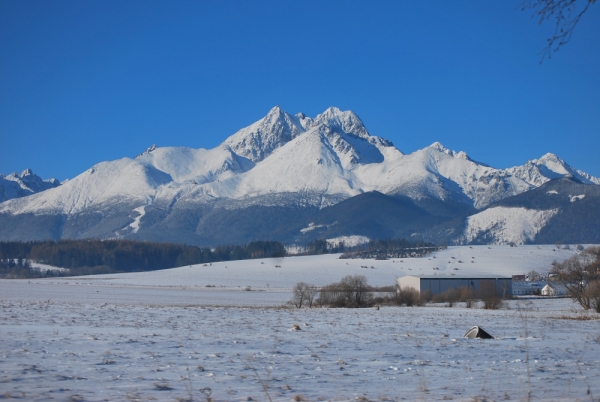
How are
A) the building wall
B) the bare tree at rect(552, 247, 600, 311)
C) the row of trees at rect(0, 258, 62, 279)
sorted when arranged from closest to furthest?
the bare tree at rect(552, 247, 600, 311) < the building wall < the row of trees at rect(0, 258, 62, 279)

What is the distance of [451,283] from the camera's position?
97625mm

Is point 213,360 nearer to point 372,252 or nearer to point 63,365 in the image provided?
point 63,365

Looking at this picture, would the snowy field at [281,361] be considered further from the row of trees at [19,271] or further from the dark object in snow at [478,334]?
the row of trees at [19,271]

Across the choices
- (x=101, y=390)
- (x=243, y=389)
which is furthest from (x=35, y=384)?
(x=243, y=389)

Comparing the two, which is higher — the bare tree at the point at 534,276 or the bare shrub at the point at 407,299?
the bare tree at the point at 534,276

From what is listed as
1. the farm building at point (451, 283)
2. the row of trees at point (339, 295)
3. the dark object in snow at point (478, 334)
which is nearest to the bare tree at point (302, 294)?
the row of trees at point (339, 295)

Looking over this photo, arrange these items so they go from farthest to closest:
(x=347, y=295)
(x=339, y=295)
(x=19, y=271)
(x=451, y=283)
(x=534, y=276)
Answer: (x=19, y=271), (x=534, y=276), (x=451, y=283), (x=339, y=295), (x=347, y=295)

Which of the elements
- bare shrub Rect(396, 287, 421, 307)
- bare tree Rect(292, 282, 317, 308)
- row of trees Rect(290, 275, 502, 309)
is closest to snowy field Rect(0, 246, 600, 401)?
row of trees Rect(290, 275, 502, 309)

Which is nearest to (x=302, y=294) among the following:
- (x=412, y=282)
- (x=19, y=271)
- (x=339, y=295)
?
(x=339, y=295)

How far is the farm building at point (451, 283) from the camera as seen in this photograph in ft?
305

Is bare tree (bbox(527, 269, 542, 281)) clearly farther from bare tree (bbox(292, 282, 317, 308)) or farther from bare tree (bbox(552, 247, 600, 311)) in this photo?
bare tree (bbox(292, 282, 317, 308))

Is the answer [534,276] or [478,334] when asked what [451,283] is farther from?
[478,334]

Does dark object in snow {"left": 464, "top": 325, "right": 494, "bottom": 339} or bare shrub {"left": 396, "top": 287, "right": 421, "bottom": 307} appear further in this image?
bare shrub {"left": 396, "top": 287, "right": 421, "bottom": 307}

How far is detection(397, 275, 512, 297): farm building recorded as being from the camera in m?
92.9
